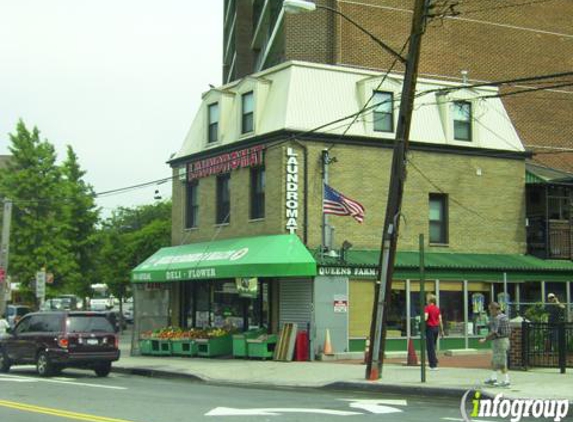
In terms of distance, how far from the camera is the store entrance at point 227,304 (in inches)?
1085

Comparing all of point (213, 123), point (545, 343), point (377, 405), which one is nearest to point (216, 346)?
point (213, 123)

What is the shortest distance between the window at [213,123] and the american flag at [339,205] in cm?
637

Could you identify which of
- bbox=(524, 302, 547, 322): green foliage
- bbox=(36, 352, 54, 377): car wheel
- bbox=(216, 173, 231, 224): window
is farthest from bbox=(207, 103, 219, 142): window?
bbox=(524, 302, 547, 322): green foliage

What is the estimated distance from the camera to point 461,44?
1336 inches

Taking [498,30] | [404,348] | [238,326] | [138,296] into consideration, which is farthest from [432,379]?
[498,30]

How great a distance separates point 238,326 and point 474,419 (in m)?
16.6

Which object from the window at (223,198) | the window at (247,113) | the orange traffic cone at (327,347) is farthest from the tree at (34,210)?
the orange traffic cone at (327,347)

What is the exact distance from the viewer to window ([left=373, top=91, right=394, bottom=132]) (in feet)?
91.1

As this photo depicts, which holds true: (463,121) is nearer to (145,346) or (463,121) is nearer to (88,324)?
(145,346)

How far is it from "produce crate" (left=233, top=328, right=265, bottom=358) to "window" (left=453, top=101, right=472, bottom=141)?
937 centimetres

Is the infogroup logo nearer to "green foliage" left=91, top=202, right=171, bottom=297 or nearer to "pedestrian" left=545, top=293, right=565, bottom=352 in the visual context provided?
"pedestrian" left=545, top=293, right=565, bottom=352

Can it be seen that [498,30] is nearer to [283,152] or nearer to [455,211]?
[455,211]

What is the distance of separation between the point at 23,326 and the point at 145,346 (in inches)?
249

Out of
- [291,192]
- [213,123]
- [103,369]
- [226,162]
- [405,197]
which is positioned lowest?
[103,369]
